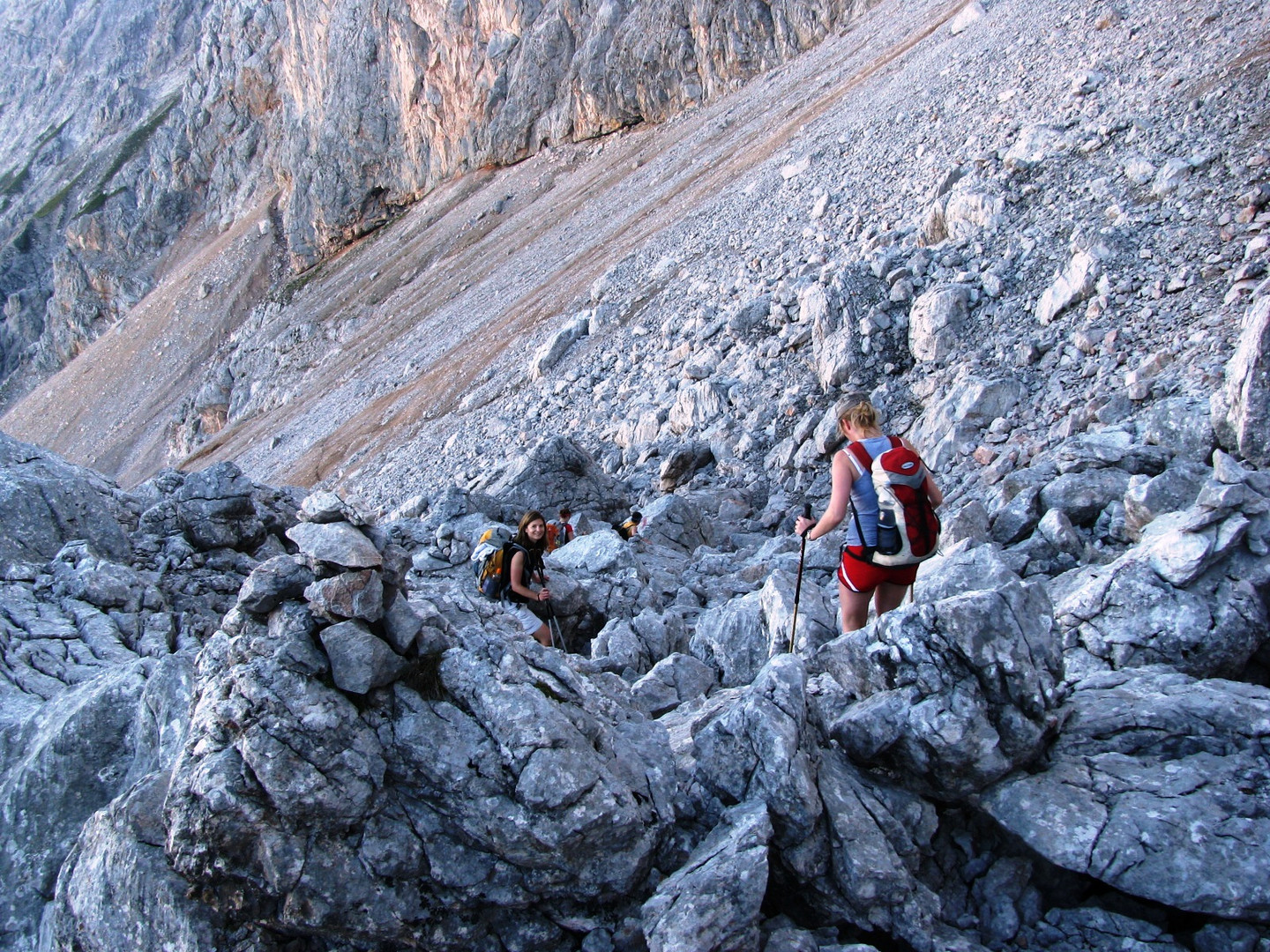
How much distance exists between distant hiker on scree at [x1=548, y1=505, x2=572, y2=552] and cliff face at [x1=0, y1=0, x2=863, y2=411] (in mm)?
40079

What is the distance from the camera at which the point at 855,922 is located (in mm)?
3789

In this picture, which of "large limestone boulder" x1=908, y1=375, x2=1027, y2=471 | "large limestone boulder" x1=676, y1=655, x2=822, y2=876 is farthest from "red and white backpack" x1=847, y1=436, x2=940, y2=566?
"large limestone boulder" x1=908, y1=375, x2=1027, y2=471

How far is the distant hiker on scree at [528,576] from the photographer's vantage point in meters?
7.47

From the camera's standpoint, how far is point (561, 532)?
11.7 m

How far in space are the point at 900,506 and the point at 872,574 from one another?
22.0 inches

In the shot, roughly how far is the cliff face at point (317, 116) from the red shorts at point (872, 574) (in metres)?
44.4

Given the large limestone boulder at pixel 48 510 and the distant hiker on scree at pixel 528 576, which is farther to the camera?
the large limestone boulder at pixel 48 510

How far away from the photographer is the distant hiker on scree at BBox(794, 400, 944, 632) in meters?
5.22

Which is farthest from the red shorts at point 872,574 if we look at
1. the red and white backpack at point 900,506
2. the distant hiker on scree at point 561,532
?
the distant hiker on scree at point 561,532

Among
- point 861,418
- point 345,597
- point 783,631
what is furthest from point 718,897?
point 861,418

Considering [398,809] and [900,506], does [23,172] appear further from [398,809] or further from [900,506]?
[900,506]

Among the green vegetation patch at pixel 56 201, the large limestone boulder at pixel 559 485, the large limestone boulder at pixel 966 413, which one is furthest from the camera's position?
the green vegetation patch at pixel 56 201

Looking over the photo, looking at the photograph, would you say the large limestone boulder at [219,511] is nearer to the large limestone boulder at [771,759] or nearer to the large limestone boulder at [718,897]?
the large limestone boulder at [771,759]

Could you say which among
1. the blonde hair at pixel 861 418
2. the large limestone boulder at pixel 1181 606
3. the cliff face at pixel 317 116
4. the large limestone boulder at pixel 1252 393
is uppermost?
the cliff face at pixel 317 116
